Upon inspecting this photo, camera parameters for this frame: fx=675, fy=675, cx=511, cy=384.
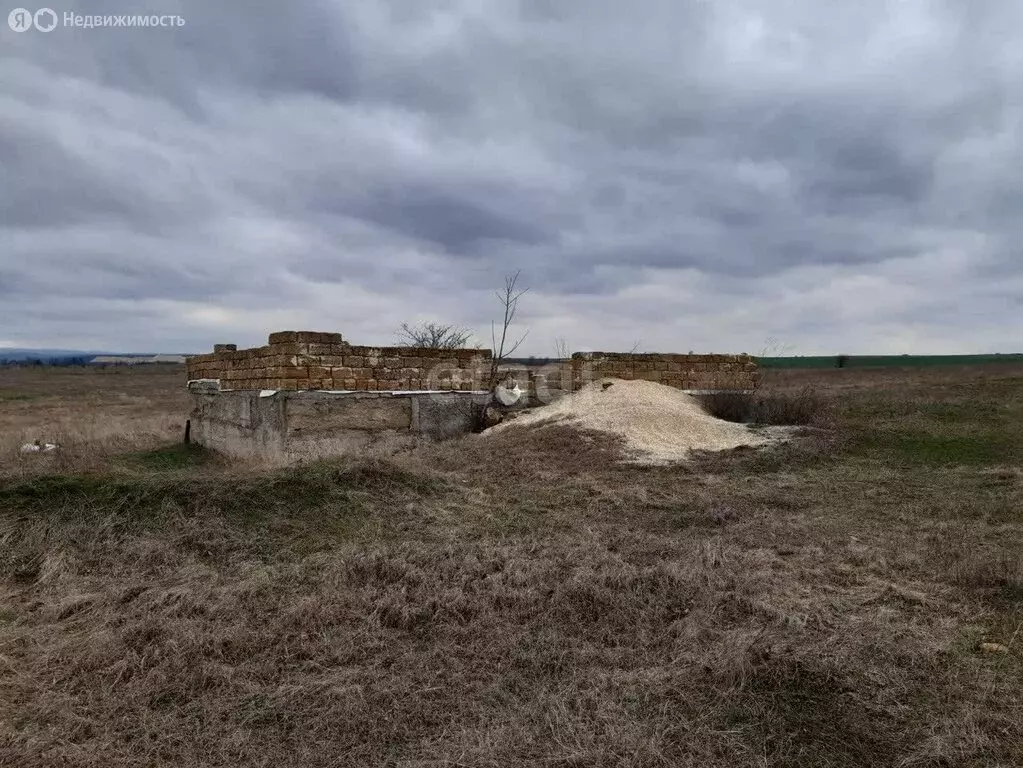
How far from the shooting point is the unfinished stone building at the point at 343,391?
29.6 ft

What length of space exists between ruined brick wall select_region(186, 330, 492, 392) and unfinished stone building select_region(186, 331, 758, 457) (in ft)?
0.04

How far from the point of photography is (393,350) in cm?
969

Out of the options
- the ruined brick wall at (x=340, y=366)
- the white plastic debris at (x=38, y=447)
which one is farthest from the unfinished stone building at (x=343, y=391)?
the white plastic debris at (x=38, y=447)

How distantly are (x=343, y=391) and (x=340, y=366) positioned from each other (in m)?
0.35

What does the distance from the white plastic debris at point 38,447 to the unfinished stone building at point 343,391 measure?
2.29 m

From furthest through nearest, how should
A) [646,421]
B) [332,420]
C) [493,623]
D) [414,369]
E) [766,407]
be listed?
1. [766,407]
2. [414,369]
3. [646,421]
4. [332,420]
5. [493,623]

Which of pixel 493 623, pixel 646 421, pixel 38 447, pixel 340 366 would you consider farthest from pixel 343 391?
pixel 493 623

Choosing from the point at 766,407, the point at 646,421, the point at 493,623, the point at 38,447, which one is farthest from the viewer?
the point at 766,407

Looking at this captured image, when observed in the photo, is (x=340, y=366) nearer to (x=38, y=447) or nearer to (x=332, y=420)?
(x=332, y=420)

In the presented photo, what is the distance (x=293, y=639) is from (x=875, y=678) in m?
2.58

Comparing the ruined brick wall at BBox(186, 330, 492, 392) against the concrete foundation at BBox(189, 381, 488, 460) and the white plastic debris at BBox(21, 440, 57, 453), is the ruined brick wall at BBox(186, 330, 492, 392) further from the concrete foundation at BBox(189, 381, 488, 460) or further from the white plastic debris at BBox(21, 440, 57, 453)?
the white plastic debris at BBox(21, 440, 57, 453)

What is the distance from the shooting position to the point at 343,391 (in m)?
A: 9.29

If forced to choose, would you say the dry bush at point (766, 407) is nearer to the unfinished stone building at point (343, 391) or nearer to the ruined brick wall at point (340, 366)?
the unfinished stone building at point (343, 391)

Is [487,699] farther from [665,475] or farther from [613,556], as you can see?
[665,475]
